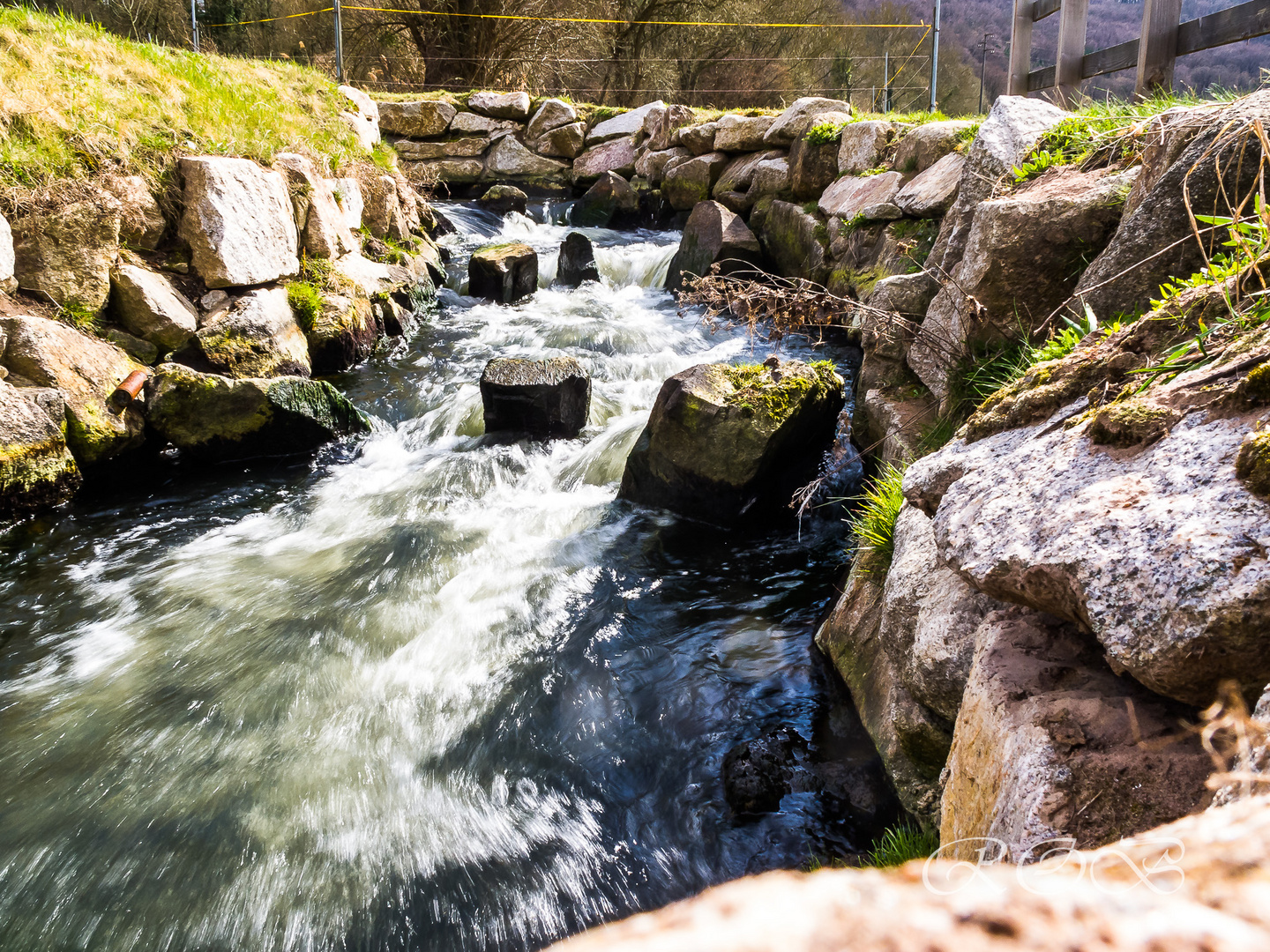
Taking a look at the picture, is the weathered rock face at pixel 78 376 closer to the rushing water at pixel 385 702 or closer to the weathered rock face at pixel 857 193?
the rushing water at pixel 385 702

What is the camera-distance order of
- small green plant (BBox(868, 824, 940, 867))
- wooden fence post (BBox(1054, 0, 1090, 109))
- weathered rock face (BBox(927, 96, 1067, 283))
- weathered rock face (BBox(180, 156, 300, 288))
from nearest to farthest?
small green plant (BBox(868, 824, 940, 867)), weathered rock face (BBox(927, 96, 1067, 283)), weathered rock face (BBox(180, 156, 300, 288)), wooden fence post (BBox(1054, 0, 1090, 109))

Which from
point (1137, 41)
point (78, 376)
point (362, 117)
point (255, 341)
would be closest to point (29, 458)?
point (78, 376)

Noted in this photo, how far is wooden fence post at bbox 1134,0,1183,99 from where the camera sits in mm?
5406

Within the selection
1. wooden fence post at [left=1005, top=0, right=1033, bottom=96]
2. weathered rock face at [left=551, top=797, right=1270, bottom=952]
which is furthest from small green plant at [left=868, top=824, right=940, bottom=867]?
wooden fence post at [left=1005, top=0, right=1033, bottom=96]

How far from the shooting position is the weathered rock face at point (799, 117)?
10.0m

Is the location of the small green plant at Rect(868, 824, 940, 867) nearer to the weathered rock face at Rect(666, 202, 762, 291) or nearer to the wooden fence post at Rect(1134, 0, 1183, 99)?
the wooden fence post at Rect(1134, 0, 1183, 99)

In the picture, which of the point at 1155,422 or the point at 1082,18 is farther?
the point at 1082,18

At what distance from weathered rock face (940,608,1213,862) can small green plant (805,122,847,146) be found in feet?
27.3

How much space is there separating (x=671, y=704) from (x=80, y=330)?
5.10 m

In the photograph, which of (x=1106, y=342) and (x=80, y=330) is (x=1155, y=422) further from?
(x=80, y=330)

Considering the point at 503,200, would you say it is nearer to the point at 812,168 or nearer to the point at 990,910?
the point at 812,168

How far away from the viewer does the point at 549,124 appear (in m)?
15.4

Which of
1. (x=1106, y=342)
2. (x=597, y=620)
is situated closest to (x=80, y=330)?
(x=597, y=620)

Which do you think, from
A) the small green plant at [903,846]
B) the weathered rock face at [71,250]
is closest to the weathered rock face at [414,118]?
the weathered rock face at [71,250]
